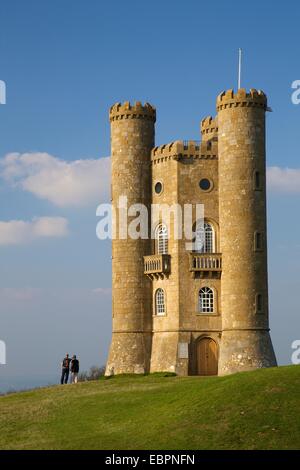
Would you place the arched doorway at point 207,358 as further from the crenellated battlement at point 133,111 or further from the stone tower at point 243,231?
the crenellated battlement at point 133,111

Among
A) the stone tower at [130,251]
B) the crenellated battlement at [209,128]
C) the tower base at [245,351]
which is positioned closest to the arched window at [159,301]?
the stone tower at [130,251]

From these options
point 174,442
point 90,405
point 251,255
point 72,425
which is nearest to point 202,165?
point 251,255

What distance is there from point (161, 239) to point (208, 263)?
14.4 ft

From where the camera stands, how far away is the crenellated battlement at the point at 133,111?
68.9 m

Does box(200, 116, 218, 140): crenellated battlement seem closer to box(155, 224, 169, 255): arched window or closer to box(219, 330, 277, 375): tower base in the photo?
box(155, 224, 169, 255): arched window

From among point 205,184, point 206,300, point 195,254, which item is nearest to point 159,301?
point 206,300

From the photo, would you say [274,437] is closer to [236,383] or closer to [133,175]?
[236,383]

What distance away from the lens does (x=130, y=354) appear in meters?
67.0

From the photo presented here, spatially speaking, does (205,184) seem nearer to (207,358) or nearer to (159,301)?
(159,301)

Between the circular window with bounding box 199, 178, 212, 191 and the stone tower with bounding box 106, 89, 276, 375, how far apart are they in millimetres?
68

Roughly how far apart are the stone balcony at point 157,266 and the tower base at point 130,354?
4231mm

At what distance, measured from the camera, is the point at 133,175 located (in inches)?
2694

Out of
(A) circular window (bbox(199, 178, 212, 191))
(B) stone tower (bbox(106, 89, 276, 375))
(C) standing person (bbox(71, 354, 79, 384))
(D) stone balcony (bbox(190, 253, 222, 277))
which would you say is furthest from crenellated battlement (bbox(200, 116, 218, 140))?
(C) standing person (bbox(71, 354, 79, 384))

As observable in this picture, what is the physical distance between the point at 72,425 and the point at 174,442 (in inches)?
308
